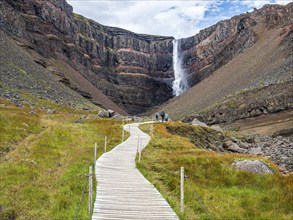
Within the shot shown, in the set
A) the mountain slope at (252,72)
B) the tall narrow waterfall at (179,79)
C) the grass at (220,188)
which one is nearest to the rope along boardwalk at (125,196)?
the grass at (220,188)

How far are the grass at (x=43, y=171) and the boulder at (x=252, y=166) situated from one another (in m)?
7.98

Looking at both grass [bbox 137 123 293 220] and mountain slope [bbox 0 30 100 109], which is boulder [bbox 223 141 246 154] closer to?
grass [bbox 137 123 293 220]

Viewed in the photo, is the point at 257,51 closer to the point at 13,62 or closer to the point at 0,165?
the point at 13,62

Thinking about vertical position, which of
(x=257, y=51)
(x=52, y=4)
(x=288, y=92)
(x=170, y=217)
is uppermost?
(x=52, y=4)

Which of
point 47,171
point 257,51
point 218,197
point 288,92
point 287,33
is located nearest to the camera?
point 218,197

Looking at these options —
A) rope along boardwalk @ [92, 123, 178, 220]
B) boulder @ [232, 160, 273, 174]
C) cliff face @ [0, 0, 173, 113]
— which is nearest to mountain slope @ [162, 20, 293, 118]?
cliff face @ [0, 0, 173, 113]

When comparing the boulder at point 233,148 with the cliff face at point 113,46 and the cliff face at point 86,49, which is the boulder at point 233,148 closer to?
the cliff face at point 113,46

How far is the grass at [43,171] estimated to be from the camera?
11.3 meters

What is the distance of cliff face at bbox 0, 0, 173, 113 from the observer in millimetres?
128250

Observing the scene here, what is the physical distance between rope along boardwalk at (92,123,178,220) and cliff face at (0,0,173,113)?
346 feet

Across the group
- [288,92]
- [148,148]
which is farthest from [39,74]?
[148,148]

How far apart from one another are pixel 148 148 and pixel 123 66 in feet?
558

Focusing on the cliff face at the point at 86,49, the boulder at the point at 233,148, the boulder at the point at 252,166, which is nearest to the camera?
the boulder at the point at 252,166

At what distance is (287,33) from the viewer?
11100 centimetres
